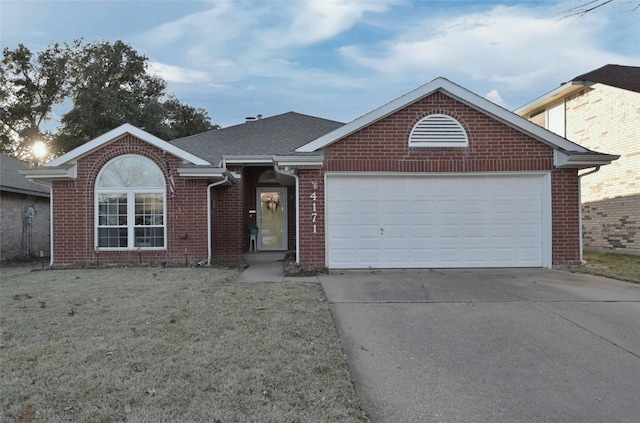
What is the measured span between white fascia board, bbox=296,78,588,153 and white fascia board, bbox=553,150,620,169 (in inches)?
8.7

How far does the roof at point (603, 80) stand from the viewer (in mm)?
13734

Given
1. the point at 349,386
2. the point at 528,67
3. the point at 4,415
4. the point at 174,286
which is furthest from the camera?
the point at 528,67

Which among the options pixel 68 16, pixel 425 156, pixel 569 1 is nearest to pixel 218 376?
pixel 425 156

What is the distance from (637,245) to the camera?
1241 centimetres

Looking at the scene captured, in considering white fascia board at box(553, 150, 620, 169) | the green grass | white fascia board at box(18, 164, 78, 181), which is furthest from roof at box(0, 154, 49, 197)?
the green grass

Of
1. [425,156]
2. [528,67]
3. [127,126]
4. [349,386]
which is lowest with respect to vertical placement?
[349,386]

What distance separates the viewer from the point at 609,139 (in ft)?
45.1

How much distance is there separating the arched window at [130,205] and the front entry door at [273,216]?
407 centimetres

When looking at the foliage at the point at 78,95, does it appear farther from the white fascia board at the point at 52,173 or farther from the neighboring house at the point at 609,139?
the neighboring house at the point at 609,139

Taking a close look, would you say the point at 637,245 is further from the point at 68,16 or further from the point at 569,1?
the point at 68,16

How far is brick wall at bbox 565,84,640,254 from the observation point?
12609 millimetres

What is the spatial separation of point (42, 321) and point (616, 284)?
31.1ft

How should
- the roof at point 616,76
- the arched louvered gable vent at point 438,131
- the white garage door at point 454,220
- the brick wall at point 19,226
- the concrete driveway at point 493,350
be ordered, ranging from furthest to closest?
1. the brick wall at point 19,226
2. the roof at point 616,76
3. the white garage door at point 454,220
4. the arched louvered gable vent at point 438,131
5. the concrete driveway at point 493,350

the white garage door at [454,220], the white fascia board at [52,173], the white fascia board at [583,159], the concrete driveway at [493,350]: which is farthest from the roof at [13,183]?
the white fascia board at [583,159]
